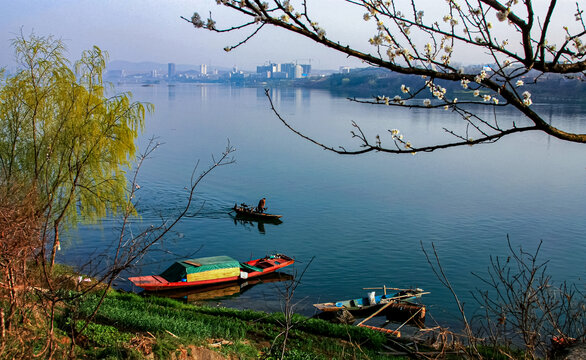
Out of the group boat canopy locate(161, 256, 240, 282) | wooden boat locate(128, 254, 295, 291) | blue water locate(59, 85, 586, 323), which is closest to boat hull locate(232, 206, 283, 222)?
blue water locate(59, 85, 586, 323)

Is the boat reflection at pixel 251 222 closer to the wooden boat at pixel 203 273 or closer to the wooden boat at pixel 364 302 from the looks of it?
the wooden boat at pixel 203 273

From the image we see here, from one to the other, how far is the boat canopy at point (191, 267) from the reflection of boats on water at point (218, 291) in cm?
57

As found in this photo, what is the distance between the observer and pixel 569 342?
20.8 ft

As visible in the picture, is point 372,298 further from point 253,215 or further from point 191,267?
point 253,215

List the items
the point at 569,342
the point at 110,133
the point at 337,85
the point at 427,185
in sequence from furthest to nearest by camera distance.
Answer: the point at 337,85
the point at 427,185
the point at 110,133
the point at 569,342

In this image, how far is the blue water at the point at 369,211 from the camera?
19578 mm

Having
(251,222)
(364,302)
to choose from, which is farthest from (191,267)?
(251,222)

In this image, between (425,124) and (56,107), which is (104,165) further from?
(425,124)

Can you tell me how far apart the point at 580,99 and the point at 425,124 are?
113 ft

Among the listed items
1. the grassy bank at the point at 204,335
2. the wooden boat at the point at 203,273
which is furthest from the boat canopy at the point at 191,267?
the grassy bank at the point at 204,335

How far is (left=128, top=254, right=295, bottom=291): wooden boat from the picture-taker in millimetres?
17641

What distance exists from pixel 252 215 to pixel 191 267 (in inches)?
308

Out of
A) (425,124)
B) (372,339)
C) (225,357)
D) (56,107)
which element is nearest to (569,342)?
(225,357)

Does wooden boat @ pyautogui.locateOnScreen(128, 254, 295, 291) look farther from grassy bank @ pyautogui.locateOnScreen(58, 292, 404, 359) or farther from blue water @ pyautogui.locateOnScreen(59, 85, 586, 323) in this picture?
grassy bank @ pyautogui.locateOnScreen(58, 292, 404, 359)
